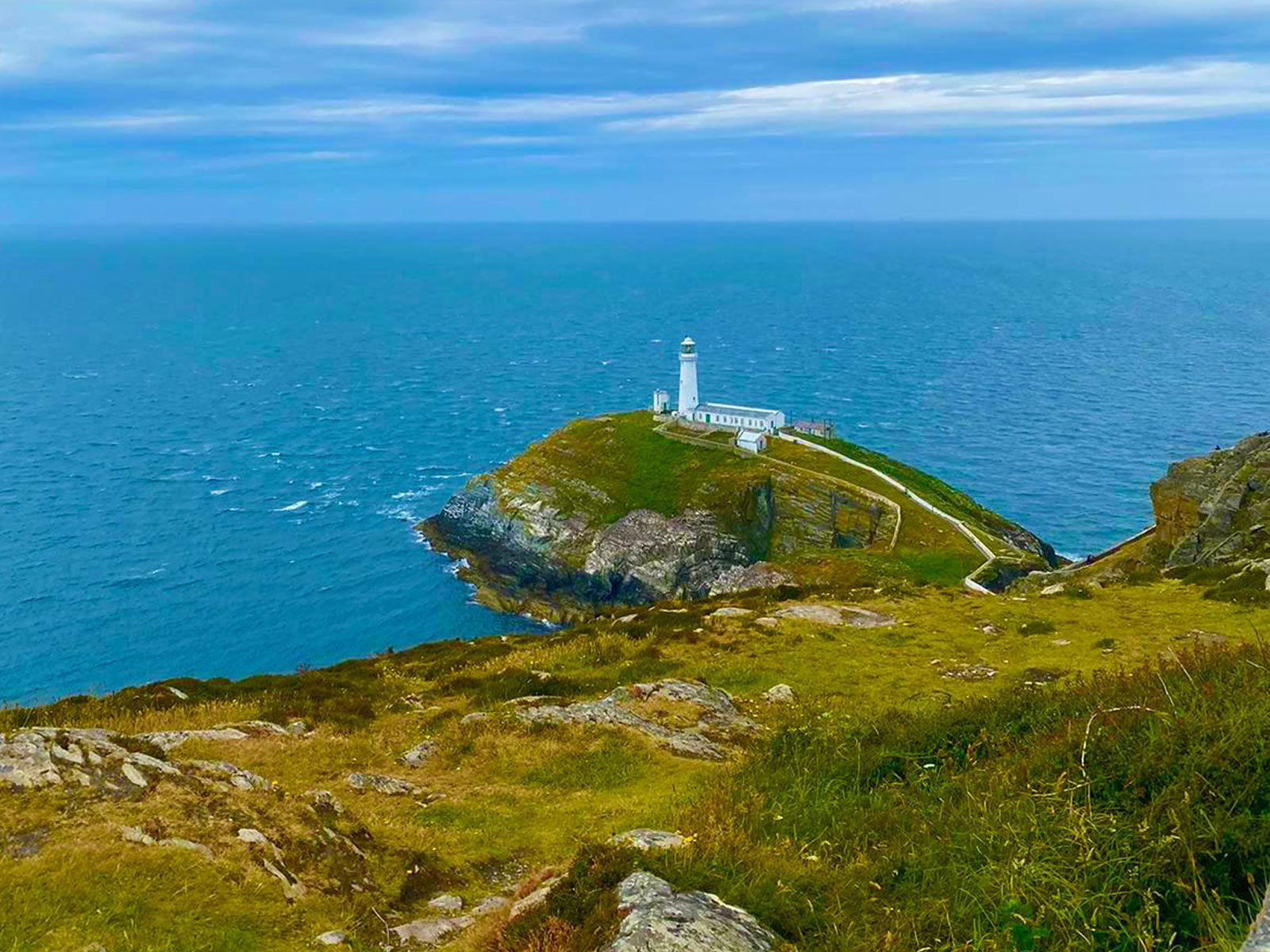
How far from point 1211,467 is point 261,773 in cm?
5385

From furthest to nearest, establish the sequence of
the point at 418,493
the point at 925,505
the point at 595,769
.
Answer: the point at 418,493 < the point at 925,505 < the point at 595,769

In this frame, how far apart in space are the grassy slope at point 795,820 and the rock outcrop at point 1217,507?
26.5m

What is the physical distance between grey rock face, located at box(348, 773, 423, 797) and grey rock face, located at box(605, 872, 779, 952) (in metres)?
8.53

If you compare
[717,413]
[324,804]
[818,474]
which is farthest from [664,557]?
[324,804]

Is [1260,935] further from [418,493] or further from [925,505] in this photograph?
[418,493]

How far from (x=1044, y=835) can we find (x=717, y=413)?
323 ft

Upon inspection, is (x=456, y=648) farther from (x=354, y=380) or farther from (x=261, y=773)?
(x=354, y=380)

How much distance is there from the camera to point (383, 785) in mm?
17047

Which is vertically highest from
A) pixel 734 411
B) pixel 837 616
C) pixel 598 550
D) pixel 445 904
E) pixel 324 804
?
pixel 324 804

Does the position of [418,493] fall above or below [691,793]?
below

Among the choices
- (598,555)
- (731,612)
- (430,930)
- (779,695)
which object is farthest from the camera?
(598,555)

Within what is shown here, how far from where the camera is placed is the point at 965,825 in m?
10.4

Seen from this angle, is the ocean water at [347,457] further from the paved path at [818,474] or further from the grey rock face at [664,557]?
the paved path at [818,474]

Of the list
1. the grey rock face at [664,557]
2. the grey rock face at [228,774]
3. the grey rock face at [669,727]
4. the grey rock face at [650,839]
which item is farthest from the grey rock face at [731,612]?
the grey rock face at [664,557]
